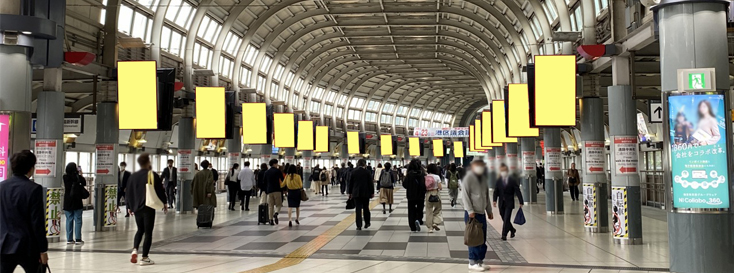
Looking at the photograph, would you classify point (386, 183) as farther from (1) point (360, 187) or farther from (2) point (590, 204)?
(2) point (590, 204)

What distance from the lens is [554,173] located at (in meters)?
19.9

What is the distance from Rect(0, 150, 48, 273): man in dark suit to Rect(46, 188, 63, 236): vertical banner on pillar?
7.98 metres

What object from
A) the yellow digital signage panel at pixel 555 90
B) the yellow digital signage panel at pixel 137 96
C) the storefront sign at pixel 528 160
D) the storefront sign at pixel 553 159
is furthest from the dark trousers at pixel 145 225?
the storefront sign at pixel 528 160

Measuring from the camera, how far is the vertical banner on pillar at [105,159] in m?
15.1

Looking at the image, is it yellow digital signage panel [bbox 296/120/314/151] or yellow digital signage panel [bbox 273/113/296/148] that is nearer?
yellow digital signage panel [bbox 273/113/296/148]

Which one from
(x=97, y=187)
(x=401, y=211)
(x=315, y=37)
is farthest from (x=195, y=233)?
(x=315, y=37)

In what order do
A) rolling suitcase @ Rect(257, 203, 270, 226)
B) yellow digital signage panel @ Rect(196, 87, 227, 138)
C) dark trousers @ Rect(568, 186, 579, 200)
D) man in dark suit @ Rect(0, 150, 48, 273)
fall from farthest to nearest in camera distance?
dark trousers @ Rect(568, 186, 579, 200), yellow digital signage panel @ Rect(196, 87, 227, 138), rolling suitcase @ Rect(257, 203, 270, 226), man in dark suit @ Rect(0, 150, 48, 273)

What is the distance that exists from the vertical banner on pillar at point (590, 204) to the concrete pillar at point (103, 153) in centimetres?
1149

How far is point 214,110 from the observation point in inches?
712

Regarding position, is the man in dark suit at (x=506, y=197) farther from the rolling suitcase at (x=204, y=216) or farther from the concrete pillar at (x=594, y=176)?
the rolling suitcase at (x=204, y=216)

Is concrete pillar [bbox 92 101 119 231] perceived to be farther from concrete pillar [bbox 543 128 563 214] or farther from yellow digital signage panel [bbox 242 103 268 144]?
concrete pillar [bbox 543 128 563 214]

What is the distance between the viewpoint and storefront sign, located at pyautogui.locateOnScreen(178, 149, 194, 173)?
67.2 ft

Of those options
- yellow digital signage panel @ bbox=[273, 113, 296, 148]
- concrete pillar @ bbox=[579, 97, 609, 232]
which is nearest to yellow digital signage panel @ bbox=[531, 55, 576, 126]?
concrete pillar @ bbox=[579, 97, 609, 232]

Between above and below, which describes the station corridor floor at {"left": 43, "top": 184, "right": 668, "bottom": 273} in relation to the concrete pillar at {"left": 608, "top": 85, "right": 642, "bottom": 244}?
below
